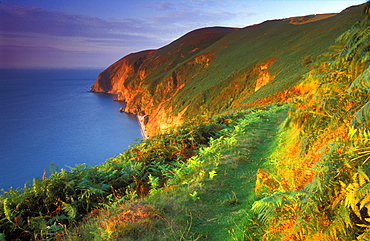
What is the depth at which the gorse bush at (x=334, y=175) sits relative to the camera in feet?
7.94

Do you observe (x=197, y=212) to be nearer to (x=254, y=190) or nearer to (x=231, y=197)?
(x=231, y=197)

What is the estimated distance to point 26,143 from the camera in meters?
86.8

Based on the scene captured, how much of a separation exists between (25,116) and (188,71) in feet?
317

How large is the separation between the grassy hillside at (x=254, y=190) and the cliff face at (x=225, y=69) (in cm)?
679

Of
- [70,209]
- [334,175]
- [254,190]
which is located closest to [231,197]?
[254,190]

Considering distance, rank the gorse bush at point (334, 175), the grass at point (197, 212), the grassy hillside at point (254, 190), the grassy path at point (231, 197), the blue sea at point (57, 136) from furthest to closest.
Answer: the blue sea at point (57, 136), the grassy path at point (231, 197), the grass at point (197, 212), the grassy hillside at point (254, 190), the gorse bush at point (334, 175)

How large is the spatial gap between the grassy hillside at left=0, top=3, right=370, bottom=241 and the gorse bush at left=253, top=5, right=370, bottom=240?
1cm

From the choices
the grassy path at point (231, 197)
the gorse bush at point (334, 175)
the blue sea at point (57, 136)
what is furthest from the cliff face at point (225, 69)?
the blue sea at point (57, 136)

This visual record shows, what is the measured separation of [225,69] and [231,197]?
252 feet

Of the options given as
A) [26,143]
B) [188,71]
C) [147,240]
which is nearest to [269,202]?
[147,240]

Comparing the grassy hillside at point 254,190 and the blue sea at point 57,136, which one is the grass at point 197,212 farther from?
the blue sea at point 57,136

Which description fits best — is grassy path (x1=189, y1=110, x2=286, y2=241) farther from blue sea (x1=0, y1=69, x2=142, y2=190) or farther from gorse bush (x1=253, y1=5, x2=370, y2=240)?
blue sea (x1=0, y1=69, x2=142, y2=190)

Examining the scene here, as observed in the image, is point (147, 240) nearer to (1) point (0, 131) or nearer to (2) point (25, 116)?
(1) point (0, 131)

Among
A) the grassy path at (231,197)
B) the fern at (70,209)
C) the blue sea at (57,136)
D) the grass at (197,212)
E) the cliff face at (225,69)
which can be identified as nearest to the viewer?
the grass at (197,212)
